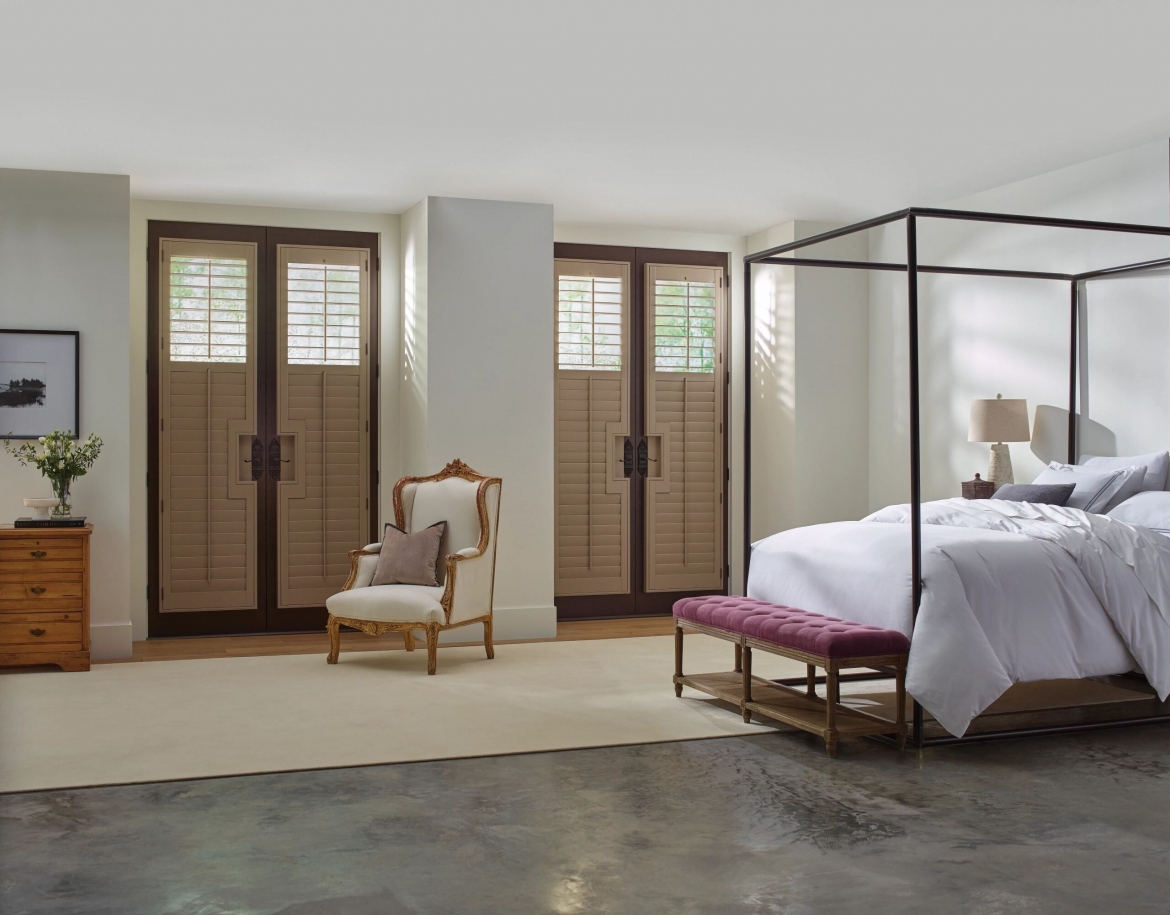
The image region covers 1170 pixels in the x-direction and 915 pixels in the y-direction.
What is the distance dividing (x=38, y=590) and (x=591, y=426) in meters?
3.44

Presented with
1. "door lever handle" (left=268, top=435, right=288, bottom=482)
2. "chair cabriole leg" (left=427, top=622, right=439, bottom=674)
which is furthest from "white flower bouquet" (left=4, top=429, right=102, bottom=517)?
"chair cabriole leg" (left=427, top=622, right=439, bottom=674)

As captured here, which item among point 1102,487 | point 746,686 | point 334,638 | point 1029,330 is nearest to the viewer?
point 746,686

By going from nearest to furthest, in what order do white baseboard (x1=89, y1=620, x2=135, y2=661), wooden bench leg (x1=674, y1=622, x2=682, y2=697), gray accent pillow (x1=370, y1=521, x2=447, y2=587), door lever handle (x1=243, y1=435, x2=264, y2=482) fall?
1. wooden bench leg (x1=674, y1=622, x2=682, y2=697)
2. gray accent pillow (x1=370, y1=521, x2=447, y2=587)
3. white baseboard (x1=89, y1=620, x2=135, y2=661)
4. door lever handle (x1=243, y1=435, x2=264, y2=482)

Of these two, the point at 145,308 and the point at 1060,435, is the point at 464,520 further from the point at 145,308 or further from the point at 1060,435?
the point at 1060,435

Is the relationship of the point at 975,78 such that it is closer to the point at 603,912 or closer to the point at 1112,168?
the point at 1112,168

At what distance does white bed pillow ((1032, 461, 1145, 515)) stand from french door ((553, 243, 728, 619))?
9.27 feet

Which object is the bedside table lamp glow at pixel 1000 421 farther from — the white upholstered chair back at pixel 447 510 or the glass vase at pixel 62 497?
the glass vase at pixel 62 497

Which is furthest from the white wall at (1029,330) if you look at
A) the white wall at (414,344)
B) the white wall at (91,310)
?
the white wall at (91,310)

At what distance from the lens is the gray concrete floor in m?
2.72

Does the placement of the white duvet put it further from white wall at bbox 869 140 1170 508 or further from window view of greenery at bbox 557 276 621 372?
window view of greenery at bbox 557 276 621 372

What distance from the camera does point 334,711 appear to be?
4730 millimetres

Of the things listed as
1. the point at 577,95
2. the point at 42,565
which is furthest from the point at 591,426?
the point at 42,565

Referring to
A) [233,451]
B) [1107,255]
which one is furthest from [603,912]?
[233,451]

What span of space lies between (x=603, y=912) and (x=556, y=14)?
284 centimetres
